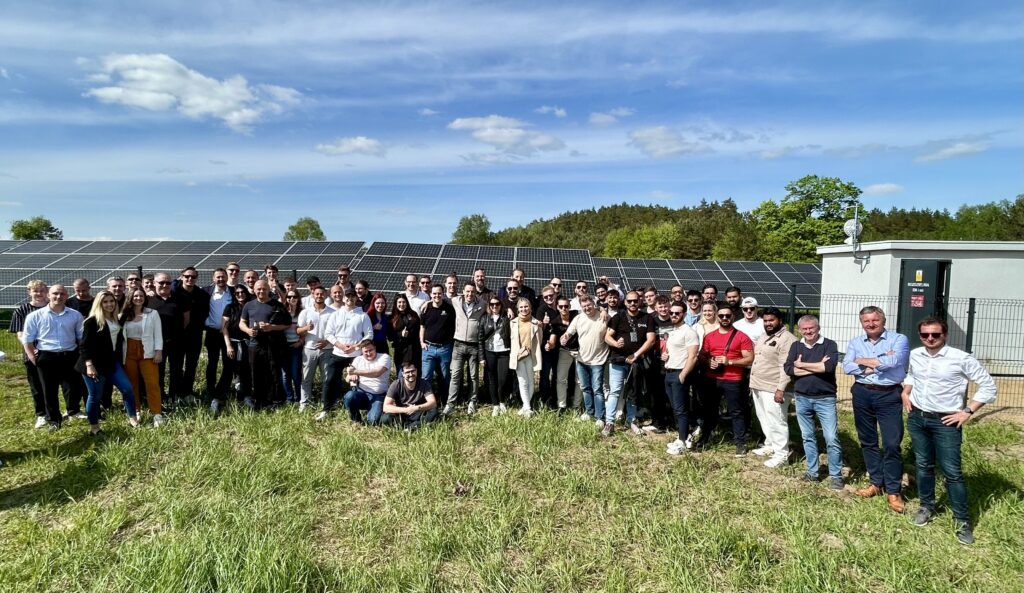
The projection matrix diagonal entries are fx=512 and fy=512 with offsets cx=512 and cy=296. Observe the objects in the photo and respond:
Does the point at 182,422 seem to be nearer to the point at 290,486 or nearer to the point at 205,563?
the point at 290,486

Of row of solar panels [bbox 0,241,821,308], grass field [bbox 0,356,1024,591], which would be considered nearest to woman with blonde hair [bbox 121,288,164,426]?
grass field [bbox 0,356,1024,591]

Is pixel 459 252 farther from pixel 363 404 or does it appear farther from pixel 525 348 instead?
pixel 363 404

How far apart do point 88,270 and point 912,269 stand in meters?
20.4

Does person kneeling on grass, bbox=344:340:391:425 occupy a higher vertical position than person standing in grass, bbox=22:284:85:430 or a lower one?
lower

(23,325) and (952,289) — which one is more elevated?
(952,289)

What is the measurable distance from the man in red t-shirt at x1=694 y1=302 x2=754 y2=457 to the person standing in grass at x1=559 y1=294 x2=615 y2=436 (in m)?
1.23

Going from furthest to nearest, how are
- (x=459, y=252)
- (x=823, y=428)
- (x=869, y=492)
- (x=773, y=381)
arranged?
(x=459, y=252) → (x=773, y=381) → (x=823, y=428) → (x=869, y=492)

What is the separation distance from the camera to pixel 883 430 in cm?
478

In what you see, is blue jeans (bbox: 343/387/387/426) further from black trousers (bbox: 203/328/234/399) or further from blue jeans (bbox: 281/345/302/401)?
black trousers (bbox: 203/328/234/399)

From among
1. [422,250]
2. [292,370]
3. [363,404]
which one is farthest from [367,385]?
[422,250]

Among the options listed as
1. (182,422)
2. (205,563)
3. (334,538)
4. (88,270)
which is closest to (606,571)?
(334,538)

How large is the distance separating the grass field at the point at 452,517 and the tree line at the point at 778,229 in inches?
1374

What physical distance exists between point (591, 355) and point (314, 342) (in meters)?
3.82

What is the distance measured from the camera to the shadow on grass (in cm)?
473
